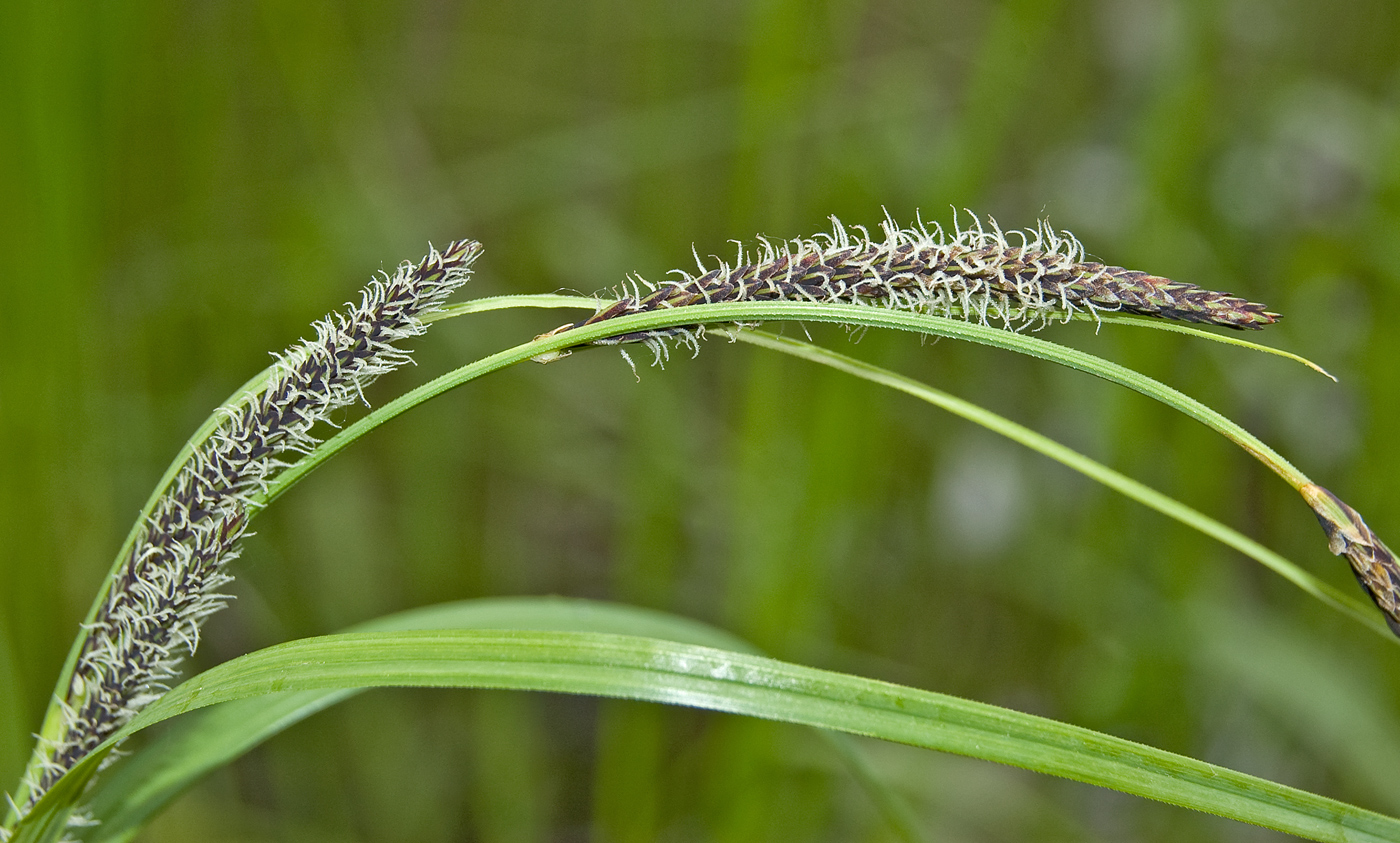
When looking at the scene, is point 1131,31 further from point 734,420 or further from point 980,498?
point 734,420

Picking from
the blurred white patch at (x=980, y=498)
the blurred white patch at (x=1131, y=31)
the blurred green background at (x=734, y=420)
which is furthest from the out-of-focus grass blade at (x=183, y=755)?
the blurred white patch at (x=1131, y=31)

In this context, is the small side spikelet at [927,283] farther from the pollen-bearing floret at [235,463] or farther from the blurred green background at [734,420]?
the blurred green background at [734,420]

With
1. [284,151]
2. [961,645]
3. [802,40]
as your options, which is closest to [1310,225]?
[961,645]

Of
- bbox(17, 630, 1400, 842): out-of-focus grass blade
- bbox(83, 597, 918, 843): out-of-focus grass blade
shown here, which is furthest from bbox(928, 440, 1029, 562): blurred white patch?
bbox(83, 597, 918, 843): out-of-focus grass blade

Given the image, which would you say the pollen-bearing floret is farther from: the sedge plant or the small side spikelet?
the small side spikelet

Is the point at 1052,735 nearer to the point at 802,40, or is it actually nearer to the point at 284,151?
the point at 802,40

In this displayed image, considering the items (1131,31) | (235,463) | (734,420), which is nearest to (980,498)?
(734,420)
